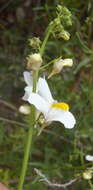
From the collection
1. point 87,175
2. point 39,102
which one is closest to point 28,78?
point 39,102

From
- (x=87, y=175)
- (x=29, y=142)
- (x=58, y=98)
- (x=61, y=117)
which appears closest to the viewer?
(x=29, y=142)

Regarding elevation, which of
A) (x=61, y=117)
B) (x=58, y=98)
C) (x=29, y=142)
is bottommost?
(x=29, y=142)

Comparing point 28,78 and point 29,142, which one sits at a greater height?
point 28,78

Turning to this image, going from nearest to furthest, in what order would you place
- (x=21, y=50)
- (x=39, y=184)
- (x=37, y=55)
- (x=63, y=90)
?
(x=37, y=55) < (x=39, y=184) < (x=63, y=90) < (x=21, y=50)

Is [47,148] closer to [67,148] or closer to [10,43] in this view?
[67,148]

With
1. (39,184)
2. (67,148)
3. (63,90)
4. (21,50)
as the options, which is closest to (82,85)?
(63,90)

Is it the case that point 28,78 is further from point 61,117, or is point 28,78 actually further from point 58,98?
point 58,98

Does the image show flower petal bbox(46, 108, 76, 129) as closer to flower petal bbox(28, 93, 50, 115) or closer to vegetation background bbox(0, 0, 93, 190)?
flower petal bbox(28, 93, 50, 115)
